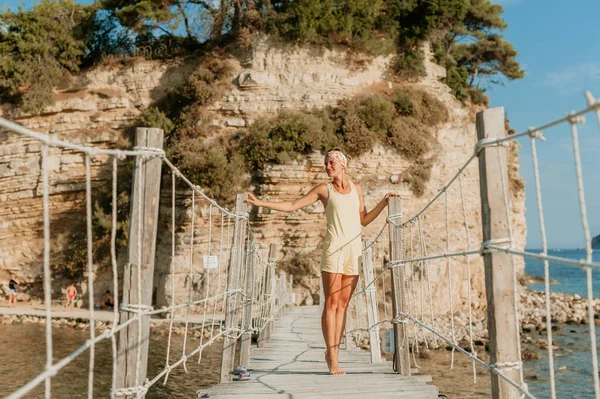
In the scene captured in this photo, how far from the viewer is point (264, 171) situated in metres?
18.2

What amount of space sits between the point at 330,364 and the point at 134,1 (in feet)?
71.8

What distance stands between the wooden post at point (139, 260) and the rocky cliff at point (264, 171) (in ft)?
50.3

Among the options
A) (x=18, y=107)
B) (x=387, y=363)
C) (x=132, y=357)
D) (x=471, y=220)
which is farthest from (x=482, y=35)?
(x=132, y=357)

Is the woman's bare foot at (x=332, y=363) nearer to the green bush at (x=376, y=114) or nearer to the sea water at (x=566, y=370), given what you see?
the sea water at (x=566, y=370)

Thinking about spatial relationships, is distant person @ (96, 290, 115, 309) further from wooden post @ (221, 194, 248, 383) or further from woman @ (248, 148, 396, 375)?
woman @ (248, 148, 396, 375)

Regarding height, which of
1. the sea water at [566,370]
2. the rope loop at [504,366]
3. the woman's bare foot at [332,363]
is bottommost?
the sea water at [566,370]

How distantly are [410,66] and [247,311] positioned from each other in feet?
59.3

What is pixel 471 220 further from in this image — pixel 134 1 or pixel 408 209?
pixel 134 1

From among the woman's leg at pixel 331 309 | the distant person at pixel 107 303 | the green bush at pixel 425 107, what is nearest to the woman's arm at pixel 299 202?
the woman's leg at pixel 331 309

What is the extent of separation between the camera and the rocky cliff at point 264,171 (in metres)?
18.2

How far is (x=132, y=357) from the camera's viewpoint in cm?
247

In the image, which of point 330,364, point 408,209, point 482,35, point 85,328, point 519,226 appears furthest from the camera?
point 482,35

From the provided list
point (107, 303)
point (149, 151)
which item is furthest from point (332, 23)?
point (149, 151)

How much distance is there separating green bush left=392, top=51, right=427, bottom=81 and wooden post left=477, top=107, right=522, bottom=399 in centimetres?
2011
